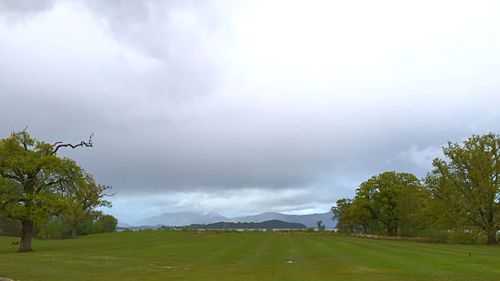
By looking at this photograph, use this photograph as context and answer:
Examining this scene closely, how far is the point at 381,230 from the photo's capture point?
106 meters

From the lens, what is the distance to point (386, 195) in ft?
315

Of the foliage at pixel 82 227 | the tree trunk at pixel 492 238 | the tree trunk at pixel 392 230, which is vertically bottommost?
the tree trunk at pixel 492 238

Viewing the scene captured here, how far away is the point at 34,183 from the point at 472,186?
54.8 meters

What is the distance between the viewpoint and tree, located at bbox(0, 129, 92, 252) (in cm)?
4347

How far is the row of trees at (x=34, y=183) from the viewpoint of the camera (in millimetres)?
43562

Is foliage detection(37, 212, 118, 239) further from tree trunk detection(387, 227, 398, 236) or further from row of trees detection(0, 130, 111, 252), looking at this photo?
tree trunk detection(387, 227, 398, 236)

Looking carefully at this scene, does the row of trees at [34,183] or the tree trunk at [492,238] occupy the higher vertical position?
the row of trees at [34,183]

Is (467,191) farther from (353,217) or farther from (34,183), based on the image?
(34,183)

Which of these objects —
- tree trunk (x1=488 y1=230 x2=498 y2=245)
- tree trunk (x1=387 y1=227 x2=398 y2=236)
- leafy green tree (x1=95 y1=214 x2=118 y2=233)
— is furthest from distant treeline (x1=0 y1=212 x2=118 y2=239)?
tree trunk (x1=488 y1=230 x2=498 y2=245)

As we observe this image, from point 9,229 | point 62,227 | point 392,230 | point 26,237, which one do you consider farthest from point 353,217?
point 9,229

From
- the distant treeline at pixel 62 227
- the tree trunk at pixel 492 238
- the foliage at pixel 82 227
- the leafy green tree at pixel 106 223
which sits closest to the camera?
the tree trunk at pixel 492 238

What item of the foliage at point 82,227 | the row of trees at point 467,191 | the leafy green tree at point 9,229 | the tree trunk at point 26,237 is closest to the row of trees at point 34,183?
the tree trunk at point 26,237

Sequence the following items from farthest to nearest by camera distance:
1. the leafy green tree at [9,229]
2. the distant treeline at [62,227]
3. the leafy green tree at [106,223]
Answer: the leafy green tree at [106,223], the leafy green tree at [9,229], the distant treeline at [62,227]

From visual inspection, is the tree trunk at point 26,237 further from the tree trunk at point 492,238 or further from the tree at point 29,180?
the tree trunk at point 492,238
